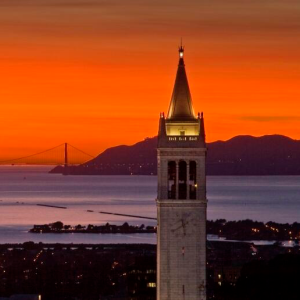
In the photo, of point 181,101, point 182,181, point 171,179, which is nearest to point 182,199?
point 182,181

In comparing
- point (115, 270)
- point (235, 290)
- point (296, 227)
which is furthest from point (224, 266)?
point (296, 227)

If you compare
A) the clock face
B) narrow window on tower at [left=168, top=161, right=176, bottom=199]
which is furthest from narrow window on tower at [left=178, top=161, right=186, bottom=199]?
the clock face

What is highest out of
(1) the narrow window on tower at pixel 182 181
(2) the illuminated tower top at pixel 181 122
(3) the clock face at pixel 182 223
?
(2) the illuminated tower top at pixel 181 122

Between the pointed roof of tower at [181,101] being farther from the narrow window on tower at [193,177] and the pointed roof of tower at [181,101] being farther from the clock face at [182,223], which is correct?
the clock face at [182,223]

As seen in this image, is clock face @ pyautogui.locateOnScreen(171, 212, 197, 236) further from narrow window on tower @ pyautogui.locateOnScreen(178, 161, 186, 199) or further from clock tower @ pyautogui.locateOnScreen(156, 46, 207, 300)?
narrow window on tower @ pyautogui.locateOnScreen(178, 161, 186, 199)

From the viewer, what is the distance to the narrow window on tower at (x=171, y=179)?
47.4m

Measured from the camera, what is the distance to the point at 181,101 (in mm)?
47312

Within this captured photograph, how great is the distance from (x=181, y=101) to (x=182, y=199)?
299cm

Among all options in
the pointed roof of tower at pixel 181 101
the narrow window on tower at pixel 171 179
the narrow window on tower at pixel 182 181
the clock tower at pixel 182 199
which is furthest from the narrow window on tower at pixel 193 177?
the pointed roof of tower at pixel 181 101

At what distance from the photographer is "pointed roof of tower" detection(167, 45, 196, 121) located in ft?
155

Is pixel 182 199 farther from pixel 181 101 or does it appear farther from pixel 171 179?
pixel 181 101

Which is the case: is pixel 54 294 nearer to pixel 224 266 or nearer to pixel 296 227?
pixel 224 266

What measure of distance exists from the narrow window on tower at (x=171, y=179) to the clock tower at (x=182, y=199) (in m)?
0.02

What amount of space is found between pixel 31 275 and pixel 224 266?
1371cm
